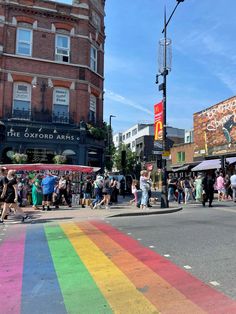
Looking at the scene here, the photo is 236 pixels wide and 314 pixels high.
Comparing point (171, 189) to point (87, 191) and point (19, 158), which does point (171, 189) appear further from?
point (19, 158)

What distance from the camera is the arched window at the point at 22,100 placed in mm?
22256

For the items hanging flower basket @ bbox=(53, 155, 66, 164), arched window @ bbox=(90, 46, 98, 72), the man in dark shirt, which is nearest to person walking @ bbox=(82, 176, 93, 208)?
hanging flower basket @ bbox=(53, 155, 66, 164)

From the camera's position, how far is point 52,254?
287 inches

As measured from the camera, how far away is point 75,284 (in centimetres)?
535

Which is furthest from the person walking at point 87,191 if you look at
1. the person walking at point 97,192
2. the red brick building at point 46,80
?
the red brick building at point 46,80

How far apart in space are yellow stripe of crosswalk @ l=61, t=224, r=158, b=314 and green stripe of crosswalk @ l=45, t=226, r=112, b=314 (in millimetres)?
103

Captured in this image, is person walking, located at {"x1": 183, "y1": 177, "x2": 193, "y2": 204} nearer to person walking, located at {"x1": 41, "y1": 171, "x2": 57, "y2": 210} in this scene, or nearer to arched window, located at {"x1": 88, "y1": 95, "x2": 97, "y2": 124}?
arched window, located at {"x1": 88, "y1": 95, "x2": 97, "y2": 124}

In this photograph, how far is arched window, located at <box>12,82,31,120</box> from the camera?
73.0 ft

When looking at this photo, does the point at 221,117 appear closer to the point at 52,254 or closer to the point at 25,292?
the point at 52,254

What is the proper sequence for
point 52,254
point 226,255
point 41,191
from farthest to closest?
point 41,191, point 52,254, point 226,255

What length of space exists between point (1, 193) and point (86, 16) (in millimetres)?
15777

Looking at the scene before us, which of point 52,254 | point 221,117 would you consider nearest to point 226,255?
point 52,254

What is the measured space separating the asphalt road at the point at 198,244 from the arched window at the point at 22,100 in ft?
40.4

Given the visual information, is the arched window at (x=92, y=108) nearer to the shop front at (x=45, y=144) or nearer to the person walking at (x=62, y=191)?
the shop front at (x=45, y=144)
